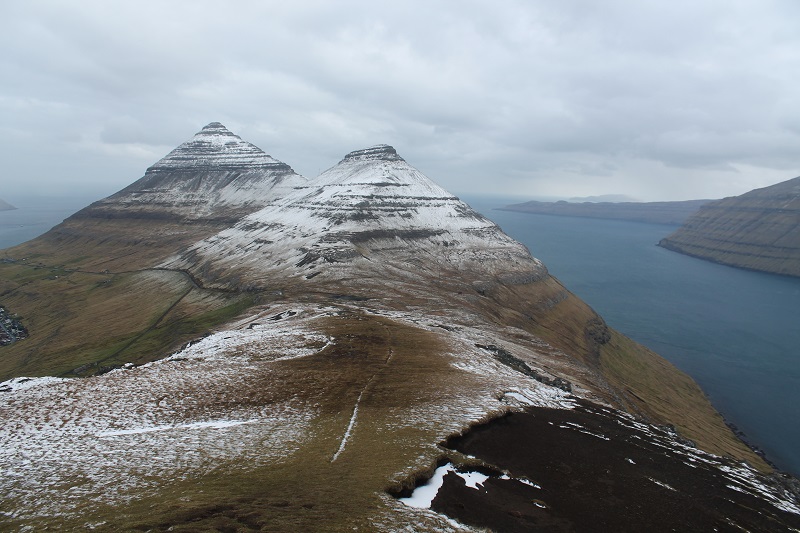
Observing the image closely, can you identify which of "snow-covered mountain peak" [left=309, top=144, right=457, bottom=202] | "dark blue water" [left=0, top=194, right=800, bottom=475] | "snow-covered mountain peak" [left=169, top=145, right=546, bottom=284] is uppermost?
"snow-covered mountain peak" [left=309, top=144, right=457, bottom=202]

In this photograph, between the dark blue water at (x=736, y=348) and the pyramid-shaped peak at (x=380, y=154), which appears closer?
the dark blue water at (x=736, y=348)

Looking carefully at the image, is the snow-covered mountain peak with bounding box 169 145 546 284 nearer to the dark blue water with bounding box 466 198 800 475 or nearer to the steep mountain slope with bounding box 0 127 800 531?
the steep mountain slope with bounding box 0 127 800 531

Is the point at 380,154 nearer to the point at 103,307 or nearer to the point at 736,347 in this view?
the point at 103,307

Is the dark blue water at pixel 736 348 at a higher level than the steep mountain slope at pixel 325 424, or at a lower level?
lower

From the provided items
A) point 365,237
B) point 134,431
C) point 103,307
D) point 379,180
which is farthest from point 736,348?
point 103,307

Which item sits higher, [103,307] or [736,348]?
[103,307]

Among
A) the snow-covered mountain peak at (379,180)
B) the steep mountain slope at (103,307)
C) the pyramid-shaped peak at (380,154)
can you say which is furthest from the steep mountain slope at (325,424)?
the pyramid-shaped peak at (380,154)

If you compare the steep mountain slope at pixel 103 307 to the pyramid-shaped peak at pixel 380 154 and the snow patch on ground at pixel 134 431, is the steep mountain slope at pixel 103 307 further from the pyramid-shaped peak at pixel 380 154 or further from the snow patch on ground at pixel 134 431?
the pyramid-shaped peak at pixel 380 154

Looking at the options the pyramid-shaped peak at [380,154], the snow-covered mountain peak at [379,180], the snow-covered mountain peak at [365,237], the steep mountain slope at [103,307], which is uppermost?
the pyramid-shaped peak at [380,154]

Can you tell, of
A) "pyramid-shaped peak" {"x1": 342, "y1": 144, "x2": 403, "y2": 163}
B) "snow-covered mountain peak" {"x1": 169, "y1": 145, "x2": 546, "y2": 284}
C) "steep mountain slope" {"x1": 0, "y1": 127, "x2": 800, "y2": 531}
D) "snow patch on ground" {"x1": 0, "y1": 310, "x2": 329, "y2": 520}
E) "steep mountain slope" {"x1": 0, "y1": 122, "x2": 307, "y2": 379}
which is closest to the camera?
"steep mountain slope" {"x1": 0, "y1": 127, "x2": 800, "y2": 531}

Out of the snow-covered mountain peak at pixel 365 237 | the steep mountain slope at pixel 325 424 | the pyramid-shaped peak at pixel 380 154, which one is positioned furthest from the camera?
Answer: the pyramid-shaped peak at pixel 380 154

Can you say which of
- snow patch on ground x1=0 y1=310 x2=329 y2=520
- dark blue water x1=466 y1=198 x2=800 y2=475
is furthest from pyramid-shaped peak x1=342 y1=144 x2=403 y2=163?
snow patch on ground x1=0 y1=310 x2=329 y2=520
